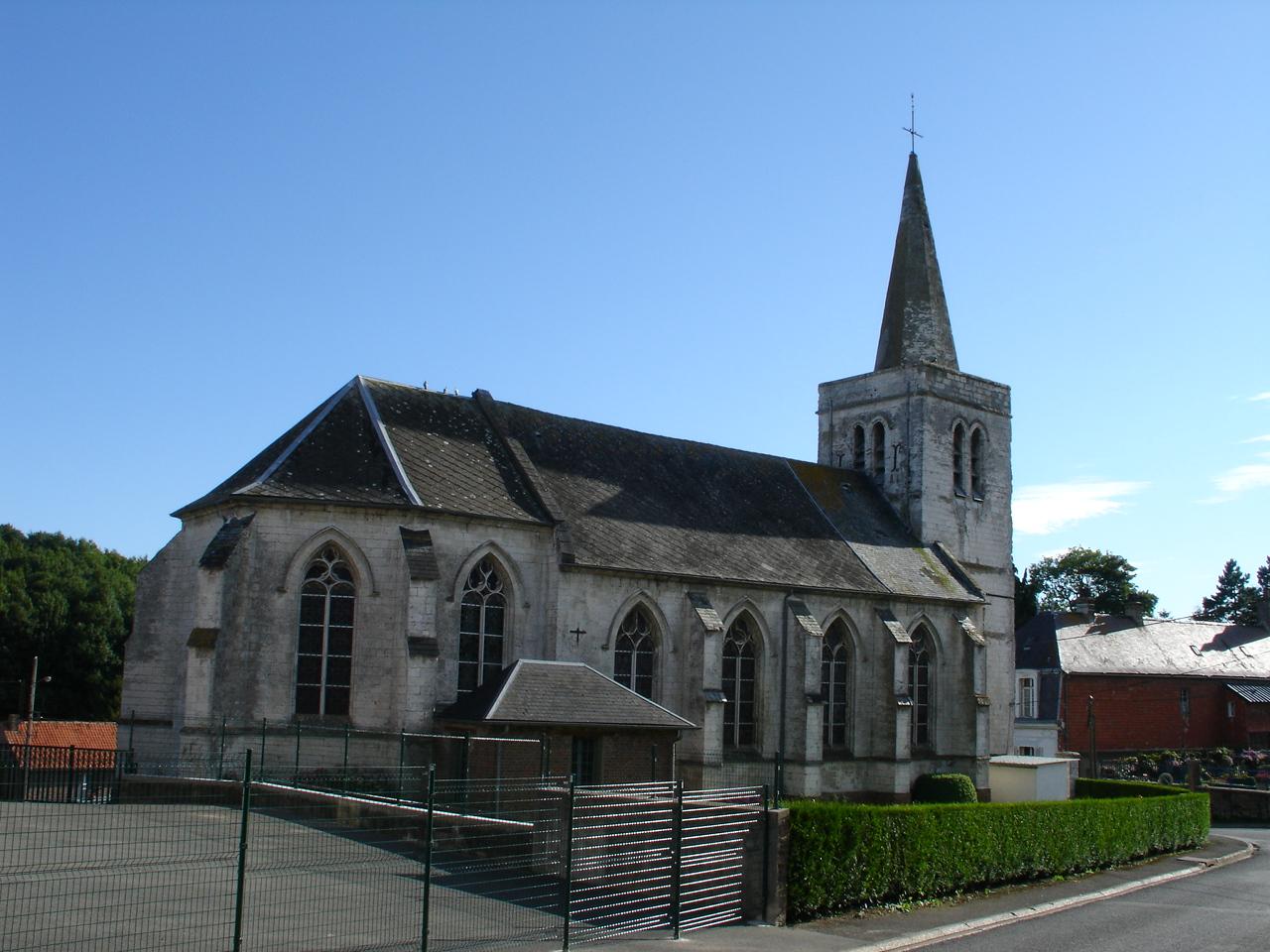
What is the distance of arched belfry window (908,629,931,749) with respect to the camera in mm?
34281

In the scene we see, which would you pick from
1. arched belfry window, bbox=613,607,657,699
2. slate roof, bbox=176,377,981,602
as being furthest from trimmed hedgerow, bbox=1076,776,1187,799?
arched belfry window, bbox=613,607,657,699

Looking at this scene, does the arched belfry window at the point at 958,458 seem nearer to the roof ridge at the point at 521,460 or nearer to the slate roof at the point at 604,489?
the slate roof at the point at 604,489

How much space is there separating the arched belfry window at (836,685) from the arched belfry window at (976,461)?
9.71 meters

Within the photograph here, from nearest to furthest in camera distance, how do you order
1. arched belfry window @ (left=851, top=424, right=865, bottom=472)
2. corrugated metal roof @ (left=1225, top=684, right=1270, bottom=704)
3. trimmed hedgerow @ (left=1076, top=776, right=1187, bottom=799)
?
1. trimmed hedgerow @ (left=1076, top=776, right=1187, bottom=799)
2. arched belfry window @ (left=851, top=424, right=865, bottom=472)
3. corrugated metal roof @ (left=1225, top=684, right=1270, bottom=704)

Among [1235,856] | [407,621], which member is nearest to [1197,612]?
[1235,856]

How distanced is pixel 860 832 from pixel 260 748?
1231 centimetres

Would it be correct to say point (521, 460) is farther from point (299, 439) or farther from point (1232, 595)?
point (1232, 595)

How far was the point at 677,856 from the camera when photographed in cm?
1404

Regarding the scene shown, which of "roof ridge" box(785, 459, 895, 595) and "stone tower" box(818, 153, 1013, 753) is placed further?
"stone tower" box(818, 153, 1013, 753)

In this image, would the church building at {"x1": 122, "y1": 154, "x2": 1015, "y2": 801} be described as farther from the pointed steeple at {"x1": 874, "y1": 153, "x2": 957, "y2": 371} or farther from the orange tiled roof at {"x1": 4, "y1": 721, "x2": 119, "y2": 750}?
the orange tiled roof at {"x1": 4, "y1": 721, "x2": 119, "y2": 750}

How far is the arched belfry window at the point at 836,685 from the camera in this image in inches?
1259

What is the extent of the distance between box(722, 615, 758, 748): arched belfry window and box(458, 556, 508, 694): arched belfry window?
19.8 ft

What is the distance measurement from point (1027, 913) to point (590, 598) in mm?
12116

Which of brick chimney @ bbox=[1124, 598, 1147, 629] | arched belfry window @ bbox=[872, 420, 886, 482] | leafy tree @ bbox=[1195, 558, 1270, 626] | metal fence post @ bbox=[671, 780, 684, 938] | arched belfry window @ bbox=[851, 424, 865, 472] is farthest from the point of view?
leafy tree @ bbox=[1195, 558, 1270, 626]
